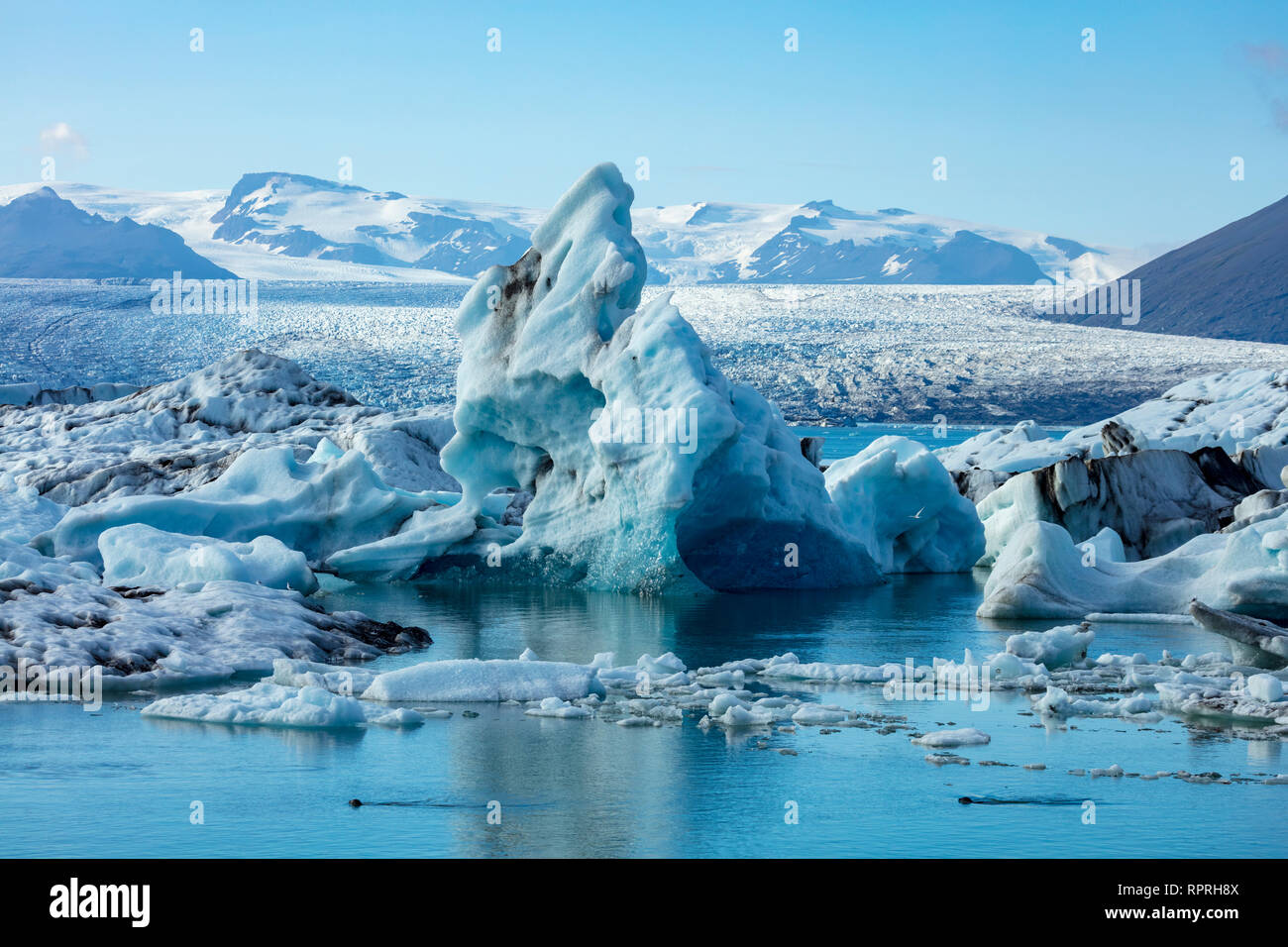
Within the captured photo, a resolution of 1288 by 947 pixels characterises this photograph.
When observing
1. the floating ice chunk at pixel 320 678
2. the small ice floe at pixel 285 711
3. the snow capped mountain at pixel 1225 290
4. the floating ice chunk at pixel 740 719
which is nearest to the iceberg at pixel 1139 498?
the floating ice chunk at pixel 740 719

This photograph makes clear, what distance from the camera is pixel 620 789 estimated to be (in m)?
5.81

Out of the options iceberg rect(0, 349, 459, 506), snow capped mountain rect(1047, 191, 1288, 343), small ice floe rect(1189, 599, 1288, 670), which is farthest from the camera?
snow capped mountain rect(1047, 191, 1288, 343)

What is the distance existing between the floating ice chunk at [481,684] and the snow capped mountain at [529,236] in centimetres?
13427

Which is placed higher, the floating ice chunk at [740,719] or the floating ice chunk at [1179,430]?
the floating ice chunk at [1179,430]

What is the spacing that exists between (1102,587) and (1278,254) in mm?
87594

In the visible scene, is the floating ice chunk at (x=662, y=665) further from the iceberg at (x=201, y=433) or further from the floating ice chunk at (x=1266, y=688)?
the iceberg at (x=201, y=433)

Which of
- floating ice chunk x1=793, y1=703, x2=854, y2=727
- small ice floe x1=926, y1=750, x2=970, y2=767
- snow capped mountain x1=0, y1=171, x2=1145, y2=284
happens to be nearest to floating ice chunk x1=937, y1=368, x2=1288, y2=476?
floating ice chunk x1=793, y1=703, x2=854, y2=727

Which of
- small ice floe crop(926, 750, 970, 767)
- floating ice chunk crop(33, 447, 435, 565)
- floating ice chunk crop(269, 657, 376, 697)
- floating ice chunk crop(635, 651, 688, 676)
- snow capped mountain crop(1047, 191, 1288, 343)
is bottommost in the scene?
small ice floe crop(926, 750, 970, 767)

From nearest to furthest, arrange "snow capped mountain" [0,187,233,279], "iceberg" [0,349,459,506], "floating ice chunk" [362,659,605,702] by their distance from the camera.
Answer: "floating ice chunk" [362,659,605,702] → "iceberg" [0,349,459,506] → "snow capped mountain" [0,187,233,279]

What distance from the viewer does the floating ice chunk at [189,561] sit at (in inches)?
454

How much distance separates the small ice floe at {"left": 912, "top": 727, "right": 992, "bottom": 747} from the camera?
6.73m

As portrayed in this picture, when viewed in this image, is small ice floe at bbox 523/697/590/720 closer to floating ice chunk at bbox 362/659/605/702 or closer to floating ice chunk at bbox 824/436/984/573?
floating ice chunk at bbox 362/659/605/702

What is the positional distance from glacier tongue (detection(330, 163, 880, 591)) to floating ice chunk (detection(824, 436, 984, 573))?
63 centimetres

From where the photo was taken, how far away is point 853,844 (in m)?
5.10
